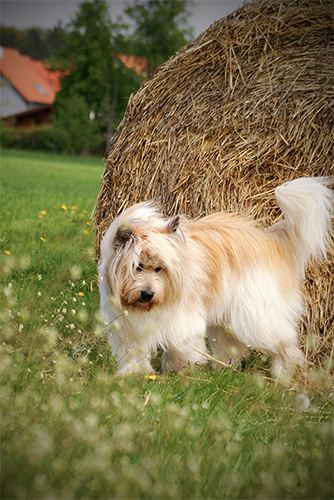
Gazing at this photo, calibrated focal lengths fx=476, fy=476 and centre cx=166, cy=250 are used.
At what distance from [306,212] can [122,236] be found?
1149mm

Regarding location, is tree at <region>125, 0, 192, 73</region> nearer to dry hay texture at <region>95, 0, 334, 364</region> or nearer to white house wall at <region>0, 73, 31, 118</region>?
white house wall at <region>0, 73, 31, 118</region>

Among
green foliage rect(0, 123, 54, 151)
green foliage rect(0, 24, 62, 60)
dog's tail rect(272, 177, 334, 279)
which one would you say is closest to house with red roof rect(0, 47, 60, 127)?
green foliage rect(0, 24, 62, 60)

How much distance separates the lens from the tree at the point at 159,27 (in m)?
40.7

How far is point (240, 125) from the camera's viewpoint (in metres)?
3.64

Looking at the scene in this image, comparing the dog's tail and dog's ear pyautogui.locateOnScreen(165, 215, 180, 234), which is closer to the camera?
dog's ear pyautogui.locateOnScreen(165, 215, 180, 234)

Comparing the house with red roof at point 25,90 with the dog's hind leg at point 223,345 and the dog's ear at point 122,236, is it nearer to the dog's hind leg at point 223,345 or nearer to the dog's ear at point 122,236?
the dog's hind leg at point 223,345

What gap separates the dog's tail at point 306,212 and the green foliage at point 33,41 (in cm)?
5678

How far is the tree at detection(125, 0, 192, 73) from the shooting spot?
40.7 metres

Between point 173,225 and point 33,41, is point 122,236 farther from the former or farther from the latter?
point 33,41

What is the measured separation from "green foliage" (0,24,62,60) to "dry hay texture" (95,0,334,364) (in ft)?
182

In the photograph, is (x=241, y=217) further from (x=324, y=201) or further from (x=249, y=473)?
(x=249, y=473)

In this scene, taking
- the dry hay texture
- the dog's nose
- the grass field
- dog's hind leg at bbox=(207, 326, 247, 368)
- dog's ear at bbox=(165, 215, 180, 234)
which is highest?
the dry hay texture

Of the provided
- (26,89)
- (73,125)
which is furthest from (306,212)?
(26,89)

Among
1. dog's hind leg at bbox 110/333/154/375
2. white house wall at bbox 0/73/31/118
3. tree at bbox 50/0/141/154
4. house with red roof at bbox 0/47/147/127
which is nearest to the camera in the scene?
dog's hind leg at bbox 110/333/154/375
